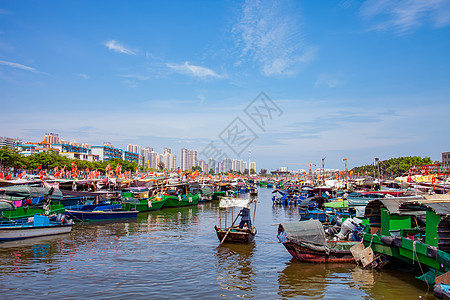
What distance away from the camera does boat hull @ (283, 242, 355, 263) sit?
1458 cm

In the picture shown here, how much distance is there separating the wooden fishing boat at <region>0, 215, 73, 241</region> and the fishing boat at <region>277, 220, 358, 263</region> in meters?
13.5

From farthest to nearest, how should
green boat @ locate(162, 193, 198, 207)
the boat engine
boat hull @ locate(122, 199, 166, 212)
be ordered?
green boat @ locate(162, 193, 198, 207) → boat hull @ locate(122, 199, 166, 212) → the boat engine

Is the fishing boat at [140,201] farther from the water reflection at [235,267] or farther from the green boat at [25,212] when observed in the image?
the water reflection at [235,267]

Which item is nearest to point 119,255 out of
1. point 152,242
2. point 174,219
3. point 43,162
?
point 152,242

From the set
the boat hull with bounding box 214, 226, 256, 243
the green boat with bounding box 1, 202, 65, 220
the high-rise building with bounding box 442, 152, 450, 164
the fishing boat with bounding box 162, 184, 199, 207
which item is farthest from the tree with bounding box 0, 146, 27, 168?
the high-rise building with bounding box 442, 152, 450, 164

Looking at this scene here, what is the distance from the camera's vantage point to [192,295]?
440 inches

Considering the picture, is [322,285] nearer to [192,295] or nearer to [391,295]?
[391,295]

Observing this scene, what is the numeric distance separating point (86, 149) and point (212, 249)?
127382 millimetres

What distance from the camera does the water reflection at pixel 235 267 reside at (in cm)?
1234

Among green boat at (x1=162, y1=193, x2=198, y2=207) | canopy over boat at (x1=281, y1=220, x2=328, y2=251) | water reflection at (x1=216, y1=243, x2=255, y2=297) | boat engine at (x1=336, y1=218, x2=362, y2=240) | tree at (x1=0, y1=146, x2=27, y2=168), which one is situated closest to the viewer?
water reflection at (x1=216, y1=243, x2=255, y2=297)

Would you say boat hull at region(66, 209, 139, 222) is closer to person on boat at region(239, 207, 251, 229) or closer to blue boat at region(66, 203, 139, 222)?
blue boat at region(66, 203, 139, 222)

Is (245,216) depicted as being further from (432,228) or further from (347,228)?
(432,228)

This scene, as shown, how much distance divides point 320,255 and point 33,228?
15121mm

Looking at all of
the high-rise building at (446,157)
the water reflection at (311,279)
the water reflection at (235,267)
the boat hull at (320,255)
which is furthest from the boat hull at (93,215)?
the high-rise building at (446,157)
